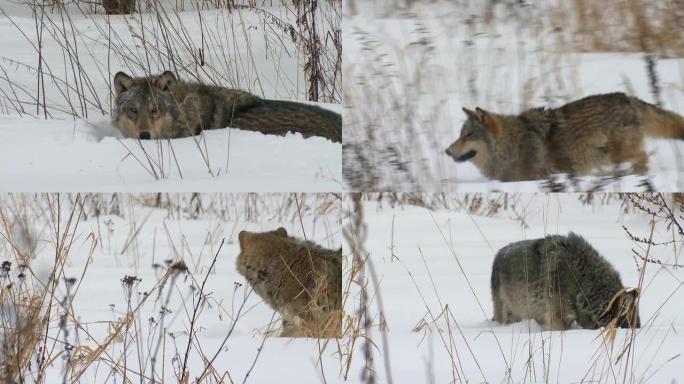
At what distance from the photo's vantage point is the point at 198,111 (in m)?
3.92

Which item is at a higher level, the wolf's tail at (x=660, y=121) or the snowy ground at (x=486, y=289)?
the wolf's tail at (x=660, y=121)

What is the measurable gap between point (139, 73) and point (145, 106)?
156mm

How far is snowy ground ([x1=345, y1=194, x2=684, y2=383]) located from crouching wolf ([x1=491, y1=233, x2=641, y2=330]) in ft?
0.13

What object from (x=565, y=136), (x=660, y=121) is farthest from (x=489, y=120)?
(x=660, y=121)

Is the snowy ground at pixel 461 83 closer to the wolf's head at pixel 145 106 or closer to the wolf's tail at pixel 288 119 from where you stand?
the wolf's tail at pixel 288 119

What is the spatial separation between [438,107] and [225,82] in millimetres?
907

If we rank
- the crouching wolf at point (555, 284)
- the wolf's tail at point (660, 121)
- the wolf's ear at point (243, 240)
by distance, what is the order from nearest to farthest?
the wolf's tail at point (660, 121) < the crouching wolf at point (555, 284) < the wolf's ear at point (243, 240)

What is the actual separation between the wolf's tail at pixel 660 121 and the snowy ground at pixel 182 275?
1.28 m

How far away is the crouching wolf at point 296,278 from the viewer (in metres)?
3.81

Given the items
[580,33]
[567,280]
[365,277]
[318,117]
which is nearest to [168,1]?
[318,117]

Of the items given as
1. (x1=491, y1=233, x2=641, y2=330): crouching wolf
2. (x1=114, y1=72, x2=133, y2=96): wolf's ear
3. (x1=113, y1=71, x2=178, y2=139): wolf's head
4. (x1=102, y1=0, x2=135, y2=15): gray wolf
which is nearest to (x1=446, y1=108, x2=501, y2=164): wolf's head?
(x1=491, y1=233, x2=641, y2=330): crouching wolf

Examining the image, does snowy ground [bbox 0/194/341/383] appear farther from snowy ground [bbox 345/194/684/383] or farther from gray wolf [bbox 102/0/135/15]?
gray wolf [bbox 102/0/135/15]

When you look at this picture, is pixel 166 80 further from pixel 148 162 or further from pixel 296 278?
pixel 296 278

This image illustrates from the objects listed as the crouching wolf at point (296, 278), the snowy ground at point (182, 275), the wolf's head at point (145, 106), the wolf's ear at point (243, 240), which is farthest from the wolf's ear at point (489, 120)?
the wolf's head at point (145, 106)
